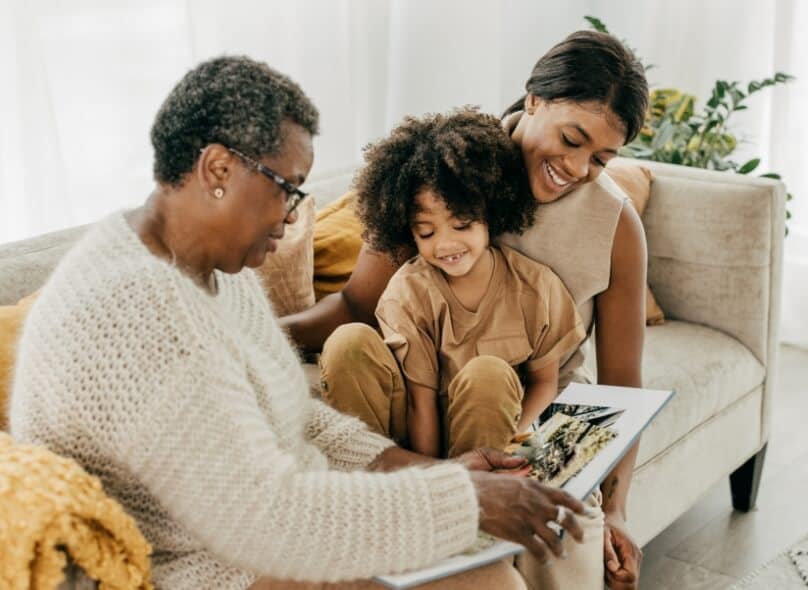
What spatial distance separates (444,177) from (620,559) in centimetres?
67

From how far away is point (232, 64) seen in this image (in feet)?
3.89

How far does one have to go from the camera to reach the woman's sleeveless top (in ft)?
5.91

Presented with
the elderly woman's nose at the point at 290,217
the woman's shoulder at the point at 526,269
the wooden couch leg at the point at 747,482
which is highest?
the elderly woman's nose at the point at 290,217

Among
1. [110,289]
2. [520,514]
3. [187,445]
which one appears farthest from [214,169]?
[520,514]

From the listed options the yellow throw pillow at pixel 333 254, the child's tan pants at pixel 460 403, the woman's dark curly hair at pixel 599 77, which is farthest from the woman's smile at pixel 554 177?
the yellow throw pillow at pixel 333 254

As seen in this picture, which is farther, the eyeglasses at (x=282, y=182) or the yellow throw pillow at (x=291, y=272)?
the yellow throw pillow at (x=291, y=272)

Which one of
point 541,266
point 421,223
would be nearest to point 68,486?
point 421,223

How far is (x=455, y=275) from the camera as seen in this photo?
1.75 meters

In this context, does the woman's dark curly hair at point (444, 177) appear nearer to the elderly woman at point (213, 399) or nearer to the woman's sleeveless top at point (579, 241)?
the woman's sleeveless top at point (579, 241)

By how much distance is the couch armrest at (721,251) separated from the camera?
7.45ft

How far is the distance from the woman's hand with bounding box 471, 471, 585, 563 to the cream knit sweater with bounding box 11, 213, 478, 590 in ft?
0.11

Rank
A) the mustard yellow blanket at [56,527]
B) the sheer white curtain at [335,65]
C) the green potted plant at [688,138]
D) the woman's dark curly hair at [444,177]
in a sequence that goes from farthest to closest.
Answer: the green potted plant at [688,138]
the sheer white curtain at [335,65]
the woman's dark curly hair at [444,177]
the mustard yellow blanket at [56,527]

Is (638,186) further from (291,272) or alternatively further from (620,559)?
(620,559)

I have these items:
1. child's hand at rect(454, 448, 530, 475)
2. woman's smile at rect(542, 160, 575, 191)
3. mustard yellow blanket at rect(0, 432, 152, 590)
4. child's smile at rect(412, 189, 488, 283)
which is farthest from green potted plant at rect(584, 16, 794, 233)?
mustard yellow blanket at rect(0, 432, 152, 590)
